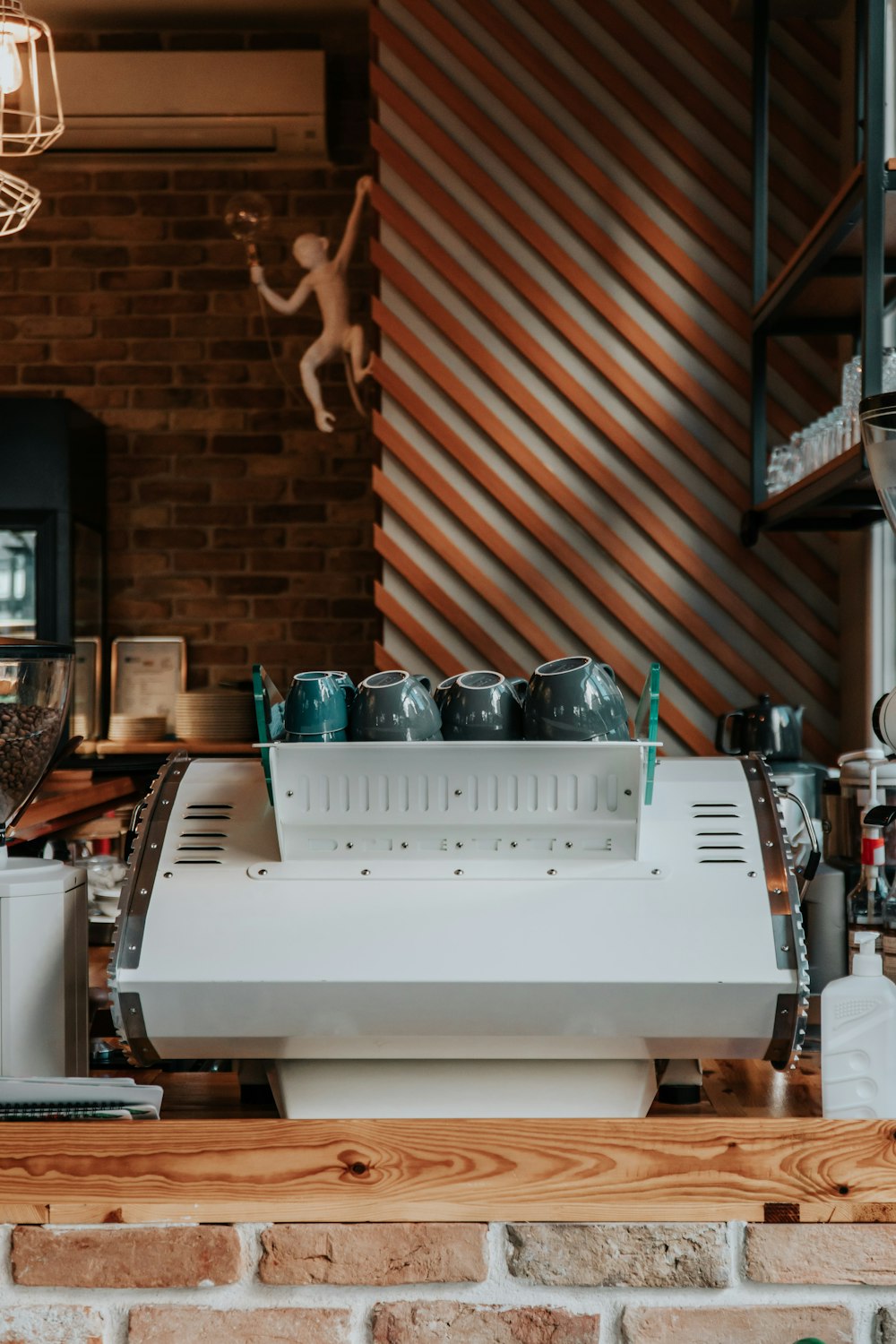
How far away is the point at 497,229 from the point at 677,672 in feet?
3.53

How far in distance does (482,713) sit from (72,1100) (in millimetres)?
403

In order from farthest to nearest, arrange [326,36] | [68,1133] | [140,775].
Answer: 1. [326,36]
2. [140,775]
3. [68,1133]

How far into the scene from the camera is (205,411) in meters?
4.50

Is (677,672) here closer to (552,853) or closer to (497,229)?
(497,229)

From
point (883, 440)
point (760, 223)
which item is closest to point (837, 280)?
point (760, 223)

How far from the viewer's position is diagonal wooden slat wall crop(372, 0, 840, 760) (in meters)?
2.96

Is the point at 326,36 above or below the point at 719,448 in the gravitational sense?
above

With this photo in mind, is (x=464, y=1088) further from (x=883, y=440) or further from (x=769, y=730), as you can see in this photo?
(x=769, y=730)

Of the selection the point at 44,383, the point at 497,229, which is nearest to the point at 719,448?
the point at 497,229

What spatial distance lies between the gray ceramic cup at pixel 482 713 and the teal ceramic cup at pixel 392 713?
1 cm

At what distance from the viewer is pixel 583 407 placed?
2.96m

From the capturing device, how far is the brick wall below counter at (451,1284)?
0.88 meters

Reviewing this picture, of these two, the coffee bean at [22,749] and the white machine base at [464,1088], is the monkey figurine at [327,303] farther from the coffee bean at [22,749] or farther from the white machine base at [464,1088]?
the white machine base at [464,1088]

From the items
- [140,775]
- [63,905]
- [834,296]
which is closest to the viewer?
[63,905]
